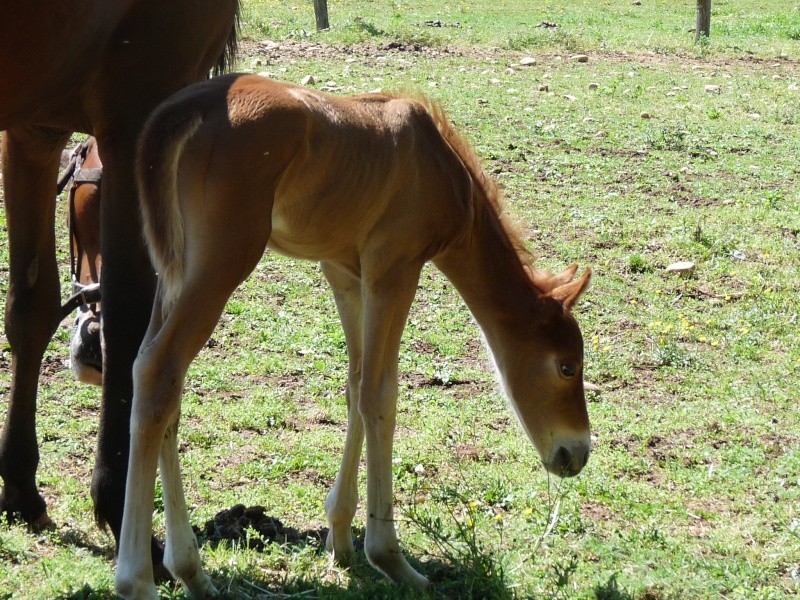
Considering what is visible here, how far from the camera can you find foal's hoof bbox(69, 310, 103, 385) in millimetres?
4086

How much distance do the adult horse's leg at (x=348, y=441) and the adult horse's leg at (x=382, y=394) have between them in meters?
0.17

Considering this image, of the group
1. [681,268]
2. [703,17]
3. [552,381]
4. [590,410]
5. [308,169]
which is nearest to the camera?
[308,169]

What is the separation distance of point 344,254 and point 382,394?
535mm

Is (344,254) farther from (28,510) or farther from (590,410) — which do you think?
(590,410)

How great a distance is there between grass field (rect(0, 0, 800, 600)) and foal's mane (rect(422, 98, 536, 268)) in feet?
0.71

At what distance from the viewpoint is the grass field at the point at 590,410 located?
3779 mm

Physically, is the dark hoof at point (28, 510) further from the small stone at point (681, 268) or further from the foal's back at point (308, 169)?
the small stone at point (681, 268)

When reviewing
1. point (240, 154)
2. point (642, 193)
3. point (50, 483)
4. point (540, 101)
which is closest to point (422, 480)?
point (50, 483)

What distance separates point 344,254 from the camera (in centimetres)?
372

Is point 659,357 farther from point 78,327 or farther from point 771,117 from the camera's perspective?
point 771,117

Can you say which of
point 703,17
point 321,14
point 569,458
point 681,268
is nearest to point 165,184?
point 569,458

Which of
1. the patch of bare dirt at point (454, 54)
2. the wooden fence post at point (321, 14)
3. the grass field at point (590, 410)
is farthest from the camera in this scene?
the wooden fence post at point (321, 14)

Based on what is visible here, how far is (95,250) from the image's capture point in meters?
4.30

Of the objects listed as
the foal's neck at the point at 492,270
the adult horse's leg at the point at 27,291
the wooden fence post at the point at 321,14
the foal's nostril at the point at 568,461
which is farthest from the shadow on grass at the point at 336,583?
the wooden fence post at the point at 321,14
